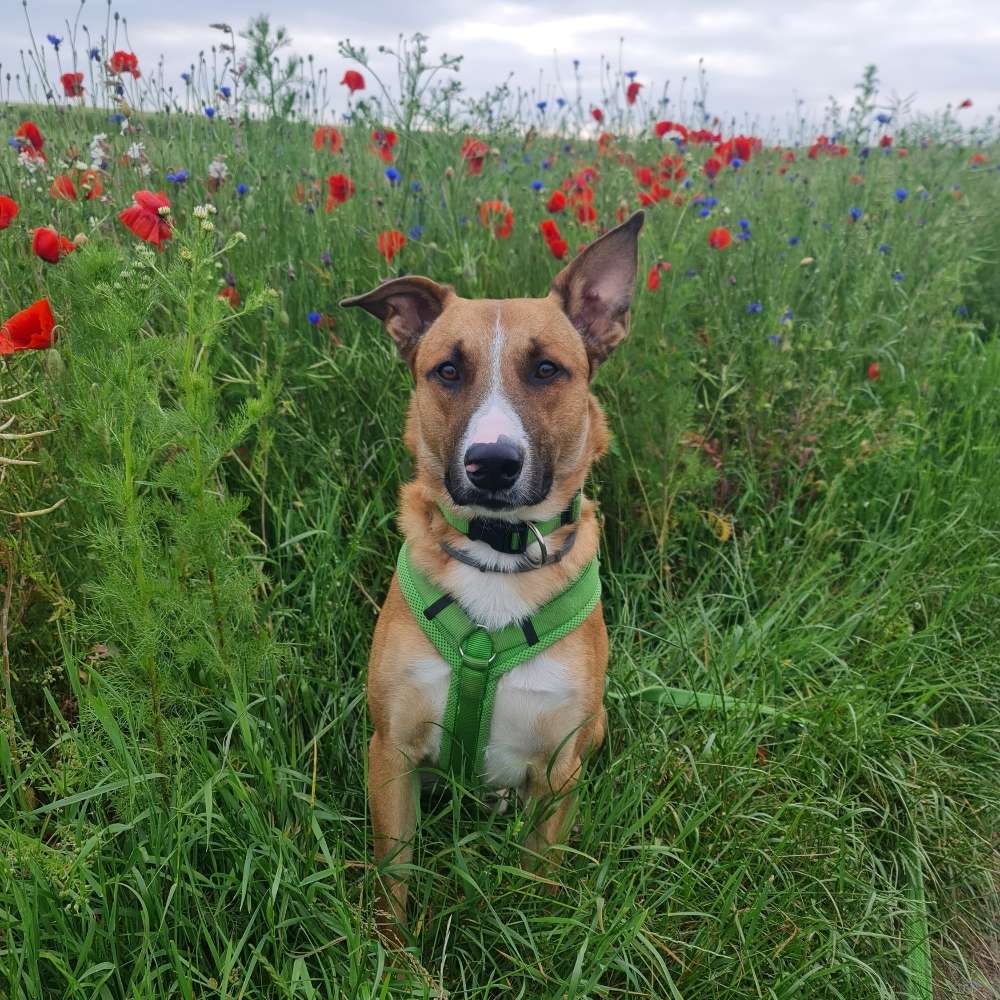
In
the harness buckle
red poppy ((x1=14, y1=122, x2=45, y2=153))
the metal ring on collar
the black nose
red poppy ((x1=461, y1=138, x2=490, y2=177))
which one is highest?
red poppy ((x1=14, y1=122, x2=45, y2=153))

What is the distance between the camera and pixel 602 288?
277 cm

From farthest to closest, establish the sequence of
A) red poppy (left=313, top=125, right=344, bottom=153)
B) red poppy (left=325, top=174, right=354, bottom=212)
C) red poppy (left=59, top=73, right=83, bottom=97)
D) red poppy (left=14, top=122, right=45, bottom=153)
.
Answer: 1. red poppy (left=313, top=125, right=344, bottom=153)
2. red poppy (left=325, top=174, right=354, bottom=212)
3. red poppy (left=59, top=73, right=83, bottom=97)
4. red poppy (left=14, top=122, right=45, bottom=153)

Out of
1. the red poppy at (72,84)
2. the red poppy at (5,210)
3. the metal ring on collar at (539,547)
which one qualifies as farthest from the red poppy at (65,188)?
the metal ring on collar at (539,547)

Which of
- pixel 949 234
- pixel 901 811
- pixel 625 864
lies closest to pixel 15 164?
pixel 625 864

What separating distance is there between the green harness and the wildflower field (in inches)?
8.3

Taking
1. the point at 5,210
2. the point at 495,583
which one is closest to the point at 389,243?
the point at 5,210

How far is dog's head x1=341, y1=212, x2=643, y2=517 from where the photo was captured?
2.28 m

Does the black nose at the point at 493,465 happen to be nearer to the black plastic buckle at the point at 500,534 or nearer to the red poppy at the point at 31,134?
the black plastic buckle at the point at 500,534

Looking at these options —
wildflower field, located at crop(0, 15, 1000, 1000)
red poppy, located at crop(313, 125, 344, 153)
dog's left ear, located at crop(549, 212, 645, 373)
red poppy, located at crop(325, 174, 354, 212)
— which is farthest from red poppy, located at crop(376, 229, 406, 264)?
red poppy, located at crop(313, 125, 344, 153)

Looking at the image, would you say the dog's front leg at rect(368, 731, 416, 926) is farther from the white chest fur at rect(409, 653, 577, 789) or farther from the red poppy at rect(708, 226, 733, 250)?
the red poppy at rect(708, 226, 733, 250)

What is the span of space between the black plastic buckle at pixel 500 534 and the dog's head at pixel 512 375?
6cm

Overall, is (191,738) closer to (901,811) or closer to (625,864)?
(625,864)

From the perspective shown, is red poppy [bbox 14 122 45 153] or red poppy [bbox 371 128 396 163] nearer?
red poppy [bbox 14 122 45 153]

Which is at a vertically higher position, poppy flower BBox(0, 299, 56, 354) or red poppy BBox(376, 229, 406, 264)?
poppy flower BBox(0, 299, 56, 354)
